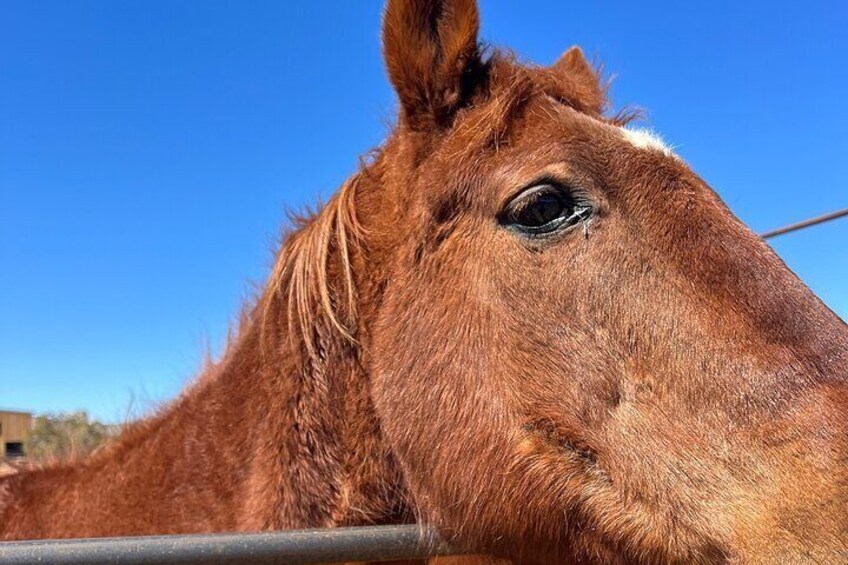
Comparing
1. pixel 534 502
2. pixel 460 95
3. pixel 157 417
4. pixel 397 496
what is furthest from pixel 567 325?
pixel 157 417

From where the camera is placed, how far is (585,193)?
207 cm

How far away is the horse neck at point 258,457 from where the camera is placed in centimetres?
224

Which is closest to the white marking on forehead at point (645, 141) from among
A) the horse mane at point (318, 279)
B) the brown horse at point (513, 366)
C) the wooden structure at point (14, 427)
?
the brown horse at point (513, 366)

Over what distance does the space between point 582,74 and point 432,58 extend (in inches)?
43.1

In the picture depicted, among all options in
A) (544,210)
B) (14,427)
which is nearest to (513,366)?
(544,210)

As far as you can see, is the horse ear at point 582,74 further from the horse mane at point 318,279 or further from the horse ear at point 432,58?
the horse mane at point 318,279

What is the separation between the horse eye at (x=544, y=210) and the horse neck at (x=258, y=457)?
0.75 metres

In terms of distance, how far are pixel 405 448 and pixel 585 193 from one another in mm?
956

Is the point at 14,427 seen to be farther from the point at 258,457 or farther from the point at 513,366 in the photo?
the point at 513,366

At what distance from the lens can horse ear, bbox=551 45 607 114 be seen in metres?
2.78

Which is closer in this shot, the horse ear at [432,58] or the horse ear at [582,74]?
the horse ear at [432,58]

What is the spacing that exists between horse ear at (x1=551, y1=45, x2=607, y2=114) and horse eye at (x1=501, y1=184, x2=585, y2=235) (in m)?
0.78

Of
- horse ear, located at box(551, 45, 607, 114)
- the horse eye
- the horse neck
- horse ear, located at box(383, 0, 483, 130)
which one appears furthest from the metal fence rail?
horse ear, located at box(551, 45, 607, 114)

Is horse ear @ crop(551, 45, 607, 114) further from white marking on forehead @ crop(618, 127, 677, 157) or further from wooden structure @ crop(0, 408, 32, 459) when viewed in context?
wooden structure @ crop(0, 408, 32, 459)
